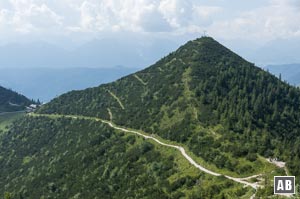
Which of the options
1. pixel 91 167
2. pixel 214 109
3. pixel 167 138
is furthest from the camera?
pixel 214 109

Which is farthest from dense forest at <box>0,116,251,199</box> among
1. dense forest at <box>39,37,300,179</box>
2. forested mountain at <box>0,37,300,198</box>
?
dense forest at <box>39,37,300,179</box>

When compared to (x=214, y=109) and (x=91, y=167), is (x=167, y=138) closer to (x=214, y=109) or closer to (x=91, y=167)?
(x=214, y=109)

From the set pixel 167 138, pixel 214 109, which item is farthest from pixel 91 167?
pixel 214 109

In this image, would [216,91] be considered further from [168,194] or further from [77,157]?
[168,194]

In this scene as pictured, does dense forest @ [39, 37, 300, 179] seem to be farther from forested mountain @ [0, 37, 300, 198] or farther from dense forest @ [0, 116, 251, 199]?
dense forest @ [0, 116, 251, 199]

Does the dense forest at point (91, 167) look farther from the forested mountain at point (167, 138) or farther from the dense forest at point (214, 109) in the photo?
the dense forest at point (214, 109)
